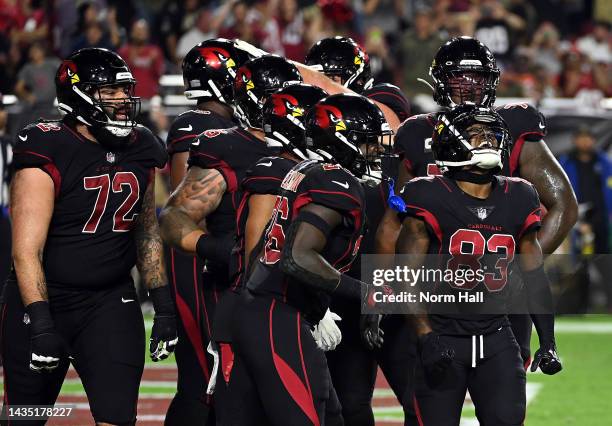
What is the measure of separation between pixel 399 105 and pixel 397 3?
9178 mm

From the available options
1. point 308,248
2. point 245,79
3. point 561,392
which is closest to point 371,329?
point 308,248

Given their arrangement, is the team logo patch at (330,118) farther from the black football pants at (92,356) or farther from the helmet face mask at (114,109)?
the black football pants at (92,356)

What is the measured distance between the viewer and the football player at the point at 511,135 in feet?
18.6

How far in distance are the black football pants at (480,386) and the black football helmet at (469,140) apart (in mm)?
671

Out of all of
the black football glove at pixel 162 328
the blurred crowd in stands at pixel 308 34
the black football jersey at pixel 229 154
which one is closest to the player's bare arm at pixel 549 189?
the black football jersey at pixel 229 154

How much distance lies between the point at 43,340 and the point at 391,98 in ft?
8.02

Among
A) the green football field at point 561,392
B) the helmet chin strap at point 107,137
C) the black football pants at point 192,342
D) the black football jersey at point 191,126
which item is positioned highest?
the helmet chin strap at point 107,137

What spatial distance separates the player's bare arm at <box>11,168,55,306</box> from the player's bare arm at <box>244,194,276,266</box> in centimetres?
78

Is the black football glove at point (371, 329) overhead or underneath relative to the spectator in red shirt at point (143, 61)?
overhead

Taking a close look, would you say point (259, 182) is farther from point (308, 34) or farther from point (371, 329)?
point (308, 34)

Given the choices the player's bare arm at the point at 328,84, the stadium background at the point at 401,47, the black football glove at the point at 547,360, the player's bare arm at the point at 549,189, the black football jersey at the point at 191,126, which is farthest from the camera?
the stadium background at the point at 401,47

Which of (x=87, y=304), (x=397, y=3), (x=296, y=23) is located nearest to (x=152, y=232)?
(x=87, y=304)

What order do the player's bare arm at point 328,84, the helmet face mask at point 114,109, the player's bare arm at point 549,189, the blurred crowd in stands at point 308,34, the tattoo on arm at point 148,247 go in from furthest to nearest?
the blurred crowd in stands at point 308,34 < the player's bare arm at point 328,84 < the player's bare arm at point 549,189 < the tattoo on arm at point 148,247 < the helmet face mask at point 114,109

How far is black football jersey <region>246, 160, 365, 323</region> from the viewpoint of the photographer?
4.50m
